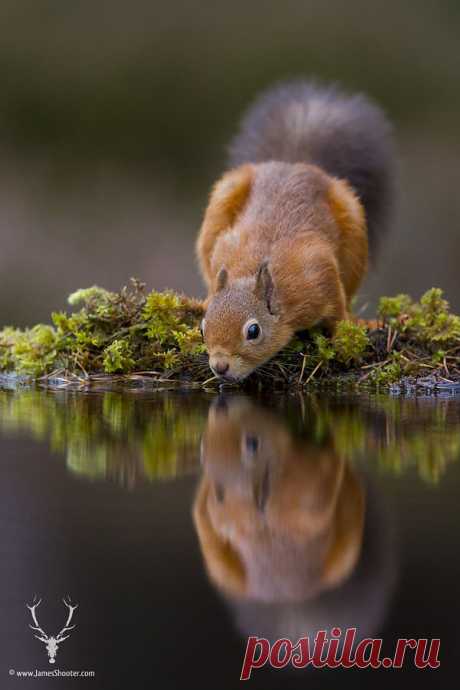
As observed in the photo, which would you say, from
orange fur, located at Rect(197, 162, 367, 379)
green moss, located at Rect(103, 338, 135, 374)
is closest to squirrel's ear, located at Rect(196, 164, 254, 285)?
orange fur, located at Rect(197, 162, 367, 379)

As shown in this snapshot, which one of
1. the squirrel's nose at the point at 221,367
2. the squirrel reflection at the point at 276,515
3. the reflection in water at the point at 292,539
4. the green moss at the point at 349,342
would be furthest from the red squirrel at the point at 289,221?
the reflection in water at the point at 292,539

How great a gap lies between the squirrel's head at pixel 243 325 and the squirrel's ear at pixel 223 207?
60 centimetres

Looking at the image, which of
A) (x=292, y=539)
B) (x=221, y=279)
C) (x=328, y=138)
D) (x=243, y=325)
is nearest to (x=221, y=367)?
(x=243, y=325)

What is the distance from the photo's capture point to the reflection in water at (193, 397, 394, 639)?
1.08 meters

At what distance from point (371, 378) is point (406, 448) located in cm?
126

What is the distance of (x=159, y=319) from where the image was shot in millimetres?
3445

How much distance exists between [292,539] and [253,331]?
1.72 metres

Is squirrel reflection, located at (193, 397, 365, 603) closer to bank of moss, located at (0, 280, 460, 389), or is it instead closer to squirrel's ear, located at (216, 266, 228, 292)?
squirrel's ear, located at (216, 266, 228, 292)

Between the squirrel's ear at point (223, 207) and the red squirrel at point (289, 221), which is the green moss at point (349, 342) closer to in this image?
the red squirrel at point (289, 221)

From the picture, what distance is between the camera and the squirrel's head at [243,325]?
9.73ft

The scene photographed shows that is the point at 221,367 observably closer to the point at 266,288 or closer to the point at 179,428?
the point at 266,288

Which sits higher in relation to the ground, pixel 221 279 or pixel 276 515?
pixel 221 279

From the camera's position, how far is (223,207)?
12.4ft

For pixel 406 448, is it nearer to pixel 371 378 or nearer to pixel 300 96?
pixel 371 378
